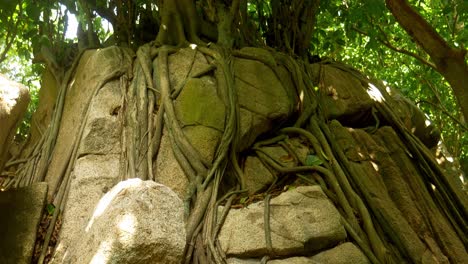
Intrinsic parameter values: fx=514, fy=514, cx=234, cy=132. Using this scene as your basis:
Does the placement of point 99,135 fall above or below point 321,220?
above

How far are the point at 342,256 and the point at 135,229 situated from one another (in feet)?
4.15

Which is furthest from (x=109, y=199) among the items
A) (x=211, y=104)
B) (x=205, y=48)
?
(x=205, y=48)

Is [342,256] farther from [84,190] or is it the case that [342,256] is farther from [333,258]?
[84,190]

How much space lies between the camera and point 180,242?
7.47 feet

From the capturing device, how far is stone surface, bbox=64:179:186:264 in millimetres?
2135

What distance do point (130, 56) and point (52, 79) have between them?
983 millimetres

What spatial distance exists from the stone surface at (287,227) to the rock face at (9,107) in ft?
4.09

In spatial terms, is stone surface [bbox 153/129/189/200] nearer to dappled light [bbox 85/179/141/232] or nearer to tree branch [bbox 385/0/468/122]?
dappled light [bbox 85/179/141/232]

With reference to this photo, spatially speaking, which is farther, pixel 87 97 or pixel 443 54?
pixel 87 97

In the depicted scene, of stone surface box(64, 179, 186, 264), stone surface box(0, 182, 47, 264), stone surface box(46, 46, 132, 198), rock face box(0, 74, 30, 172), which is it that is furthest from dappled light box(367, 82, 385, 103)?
rock face box(0, 74, 30, 172)

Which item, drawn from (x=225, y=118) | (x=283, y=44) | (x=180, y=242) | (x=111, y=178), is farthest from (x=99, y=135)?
(x=283, y=44)

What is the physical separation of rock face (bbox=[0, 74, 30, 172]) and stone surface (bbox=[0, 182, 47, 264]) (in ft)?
1.04

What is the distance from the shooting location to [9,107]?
2.55 m

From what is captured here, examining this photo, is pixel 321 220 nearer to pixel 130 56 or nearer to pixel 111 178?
pixel 111 178
